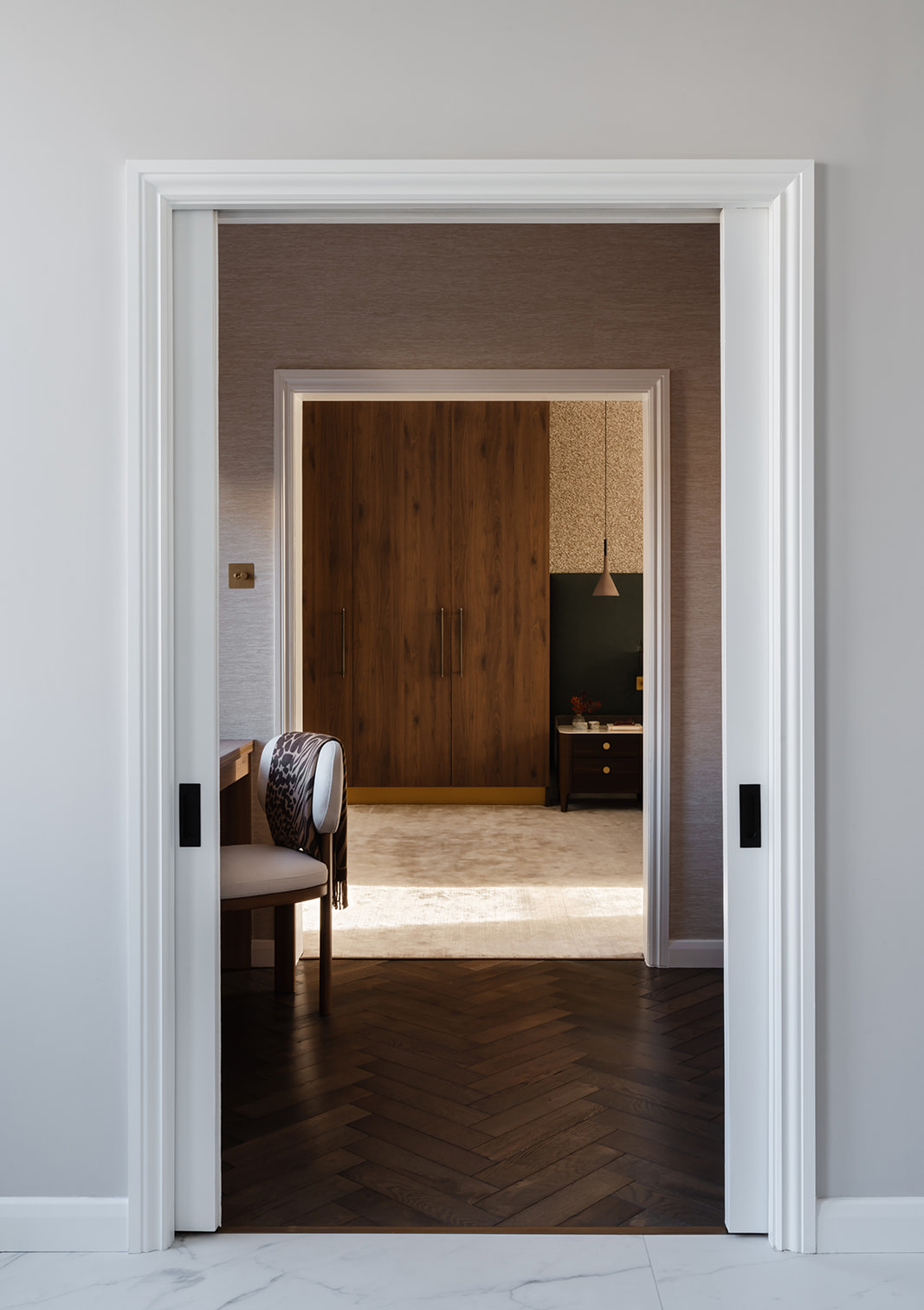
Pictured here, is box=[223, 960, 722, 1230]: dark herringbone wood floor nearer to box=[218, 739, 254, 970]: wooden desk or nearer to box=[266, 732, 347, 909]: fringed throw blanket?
box=[218, 739, 254, 970]: wooden desk

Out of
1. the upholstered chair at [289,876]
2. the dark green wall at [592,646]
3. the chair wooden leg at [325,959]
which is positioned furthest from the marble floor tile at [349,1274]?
the dark green wall at [592,646]

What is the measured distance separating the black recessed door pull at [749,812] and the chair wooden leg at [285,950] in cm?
201

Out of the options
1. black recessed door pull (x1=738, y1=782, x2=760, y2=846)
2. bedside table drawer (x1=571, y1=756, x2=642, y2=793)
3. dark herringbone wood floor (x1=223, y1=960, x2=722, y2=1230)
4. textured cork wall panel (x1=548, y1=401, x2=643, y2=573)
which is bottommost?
dark herringbone wood floor (x1=223, y1=960, x2=722, y2=1230)

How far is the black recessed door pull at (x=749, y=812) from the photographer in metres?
2.10

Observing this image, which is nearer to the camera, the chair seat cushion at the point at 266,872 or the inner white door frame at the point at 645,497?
the chair seat cushion at the point at 266,872

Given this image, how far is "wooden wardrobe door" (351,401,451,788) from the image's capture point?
700cm

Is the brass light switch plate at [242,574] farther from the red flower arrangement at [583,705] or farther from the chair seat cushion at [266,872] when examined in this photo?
the red flower arrangement at [583,705]

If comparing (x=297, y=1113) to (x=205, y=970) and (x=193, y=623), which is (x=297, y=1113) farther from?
(x=193, y=623)
